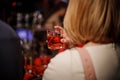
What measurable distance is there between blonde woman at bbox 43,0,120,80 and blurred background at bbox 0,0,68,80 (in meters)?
0.39

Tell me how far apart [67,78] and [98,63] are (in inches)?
6.9

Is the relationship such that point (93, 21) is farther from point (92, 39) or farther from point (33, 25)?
point (33, 25)

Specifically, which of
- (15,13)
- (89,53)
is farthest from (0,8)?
(89,53)

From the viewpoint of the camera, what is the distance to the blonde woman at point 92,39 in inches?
68.9

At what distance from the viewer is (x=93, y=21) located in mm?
1790

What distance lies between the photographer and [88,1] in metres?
1.83

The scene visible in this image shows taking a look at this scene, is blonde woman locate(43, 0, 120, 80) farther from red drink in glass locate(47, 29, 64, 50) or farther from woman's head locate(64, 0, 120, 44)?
red drink in glass locate(47, 29, 64, 50)

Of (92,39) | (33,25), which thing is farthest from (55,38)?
(33,25)

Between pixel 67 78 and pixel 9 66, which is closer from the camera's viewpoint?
pixel 67 78

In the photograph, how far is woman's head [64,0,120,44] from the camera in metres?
1.80

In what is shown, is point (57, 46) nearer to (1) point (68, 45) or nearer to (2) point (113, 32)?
(1) point (68, 45)

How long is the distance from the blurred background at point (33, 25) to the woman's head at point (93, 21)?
0.38 meters

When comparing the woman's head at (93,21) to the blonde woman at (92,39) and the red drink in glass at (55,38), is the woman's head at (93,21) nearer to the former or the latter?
the blonde woman at (92,39)

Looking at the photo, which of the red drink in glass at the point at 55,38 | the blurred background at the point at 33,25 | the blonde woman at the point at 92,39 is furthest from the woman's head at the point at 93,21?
the blurred background at the point at 33,25
